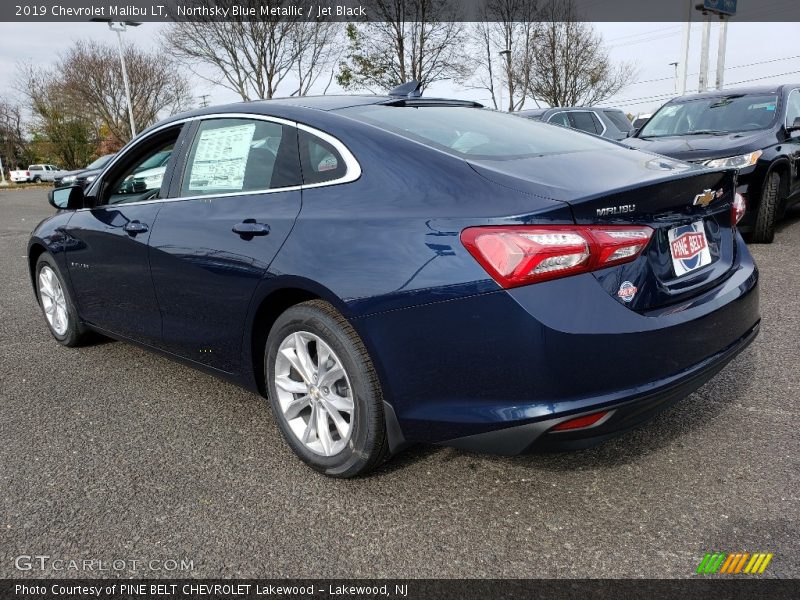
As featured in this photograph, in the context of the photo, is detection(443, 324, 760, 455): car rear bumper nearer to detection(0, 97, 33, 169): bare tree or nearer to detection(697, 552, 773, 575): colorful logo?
detection(697, 552, 773, 575): colorful logo

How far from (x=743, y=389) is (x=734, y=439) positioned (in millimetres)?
598

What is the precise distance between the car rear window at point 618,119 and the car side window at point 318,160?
47.9 feet

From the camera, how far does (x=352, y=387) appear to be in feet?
7.99

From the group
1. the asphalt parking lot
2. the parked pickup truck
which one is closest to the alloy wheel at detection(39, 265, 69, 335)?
the asphalt parking lot

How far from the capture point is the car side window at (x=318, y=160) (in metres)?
2.63

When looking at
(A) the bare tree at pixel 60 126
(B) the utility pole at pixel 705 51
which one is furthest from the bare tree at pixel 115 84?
(B) the utility pole at pixel 705 51

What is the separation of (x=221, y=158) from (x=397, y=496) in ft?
5.84

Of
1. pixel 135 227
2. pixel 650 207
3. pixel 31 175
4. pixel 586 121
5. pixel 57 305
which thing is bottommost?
pixel 31 175

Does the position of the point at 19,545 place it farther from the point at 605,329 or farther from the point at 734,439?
the point at 734,439

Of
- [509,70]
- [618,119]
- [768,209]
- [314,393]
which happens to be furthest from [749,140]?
[509,70]

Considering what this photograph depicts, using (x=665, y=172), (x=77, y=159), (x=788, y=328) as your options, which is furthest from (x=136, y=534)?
(x=77, y=159)

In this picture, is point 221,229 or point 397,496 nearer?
point 397,496

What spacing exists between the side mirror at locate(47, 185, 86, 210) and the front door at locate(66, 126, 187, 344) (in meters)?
0.07

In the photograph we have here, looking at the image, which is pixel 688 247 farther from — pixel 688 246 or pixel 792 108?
pixel 792 108
